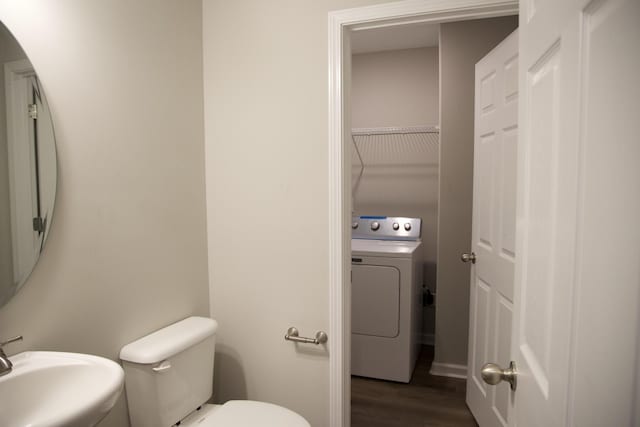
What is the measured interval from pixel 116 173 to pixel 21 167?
312 mm

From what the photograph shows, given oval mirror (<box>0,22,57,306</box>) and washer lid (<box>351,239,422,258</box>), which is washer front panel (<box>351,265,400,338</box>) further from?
oval mirror (<box>0,22,57,306</box>)

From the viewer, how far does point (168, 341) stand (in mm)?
1486

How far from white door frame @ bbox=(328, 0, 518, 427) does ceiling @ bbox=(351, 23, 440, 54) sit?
1.38m

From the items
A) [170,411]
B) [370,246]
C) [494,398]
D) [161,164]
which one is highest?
[161,164]

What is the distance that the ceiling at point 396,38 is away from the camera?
300 centimetres

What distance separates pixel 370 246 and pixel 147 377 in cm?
181

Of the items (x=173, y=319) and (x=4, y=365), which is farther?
(x=173, y=319)

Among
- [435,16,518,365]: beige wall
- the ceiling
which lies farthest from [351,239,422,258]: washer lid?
the ceiling

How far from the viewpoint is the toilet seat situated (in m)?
1.48

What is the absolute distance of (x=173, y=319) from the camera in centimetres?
171

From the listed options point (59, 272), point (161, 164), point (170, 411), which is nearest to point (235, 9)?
point (161, 164)

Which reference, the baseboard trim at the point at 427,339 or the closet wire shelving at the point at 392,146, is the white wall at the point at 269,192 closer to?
the closet wire shelving at the point at 392,146

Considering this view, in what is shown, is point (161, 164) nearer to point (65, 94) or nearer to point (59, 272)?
point (65, 94)

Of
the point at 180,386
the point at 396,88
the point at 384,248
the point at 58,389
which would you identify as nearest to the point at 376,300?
the point at 384,248
